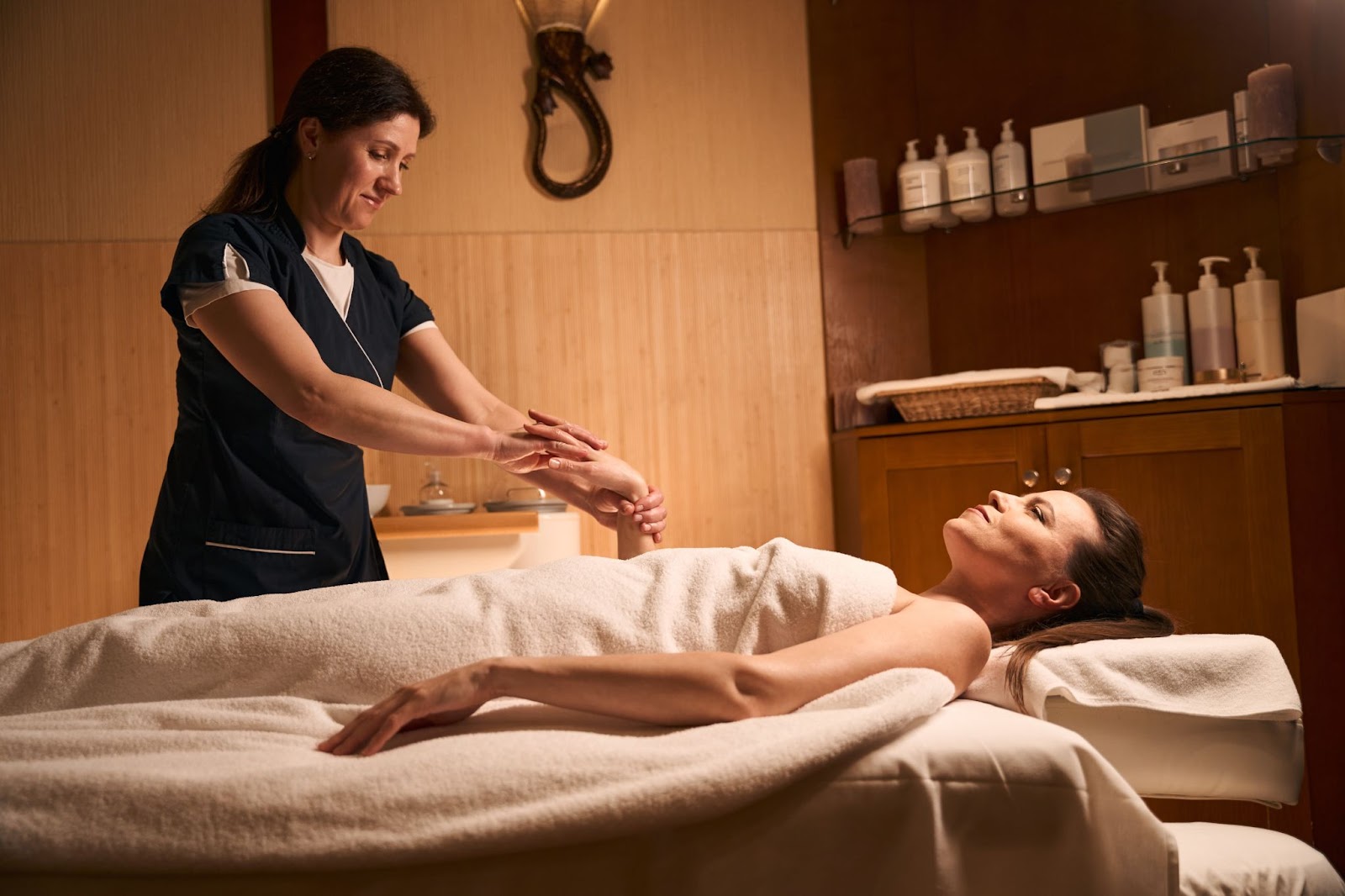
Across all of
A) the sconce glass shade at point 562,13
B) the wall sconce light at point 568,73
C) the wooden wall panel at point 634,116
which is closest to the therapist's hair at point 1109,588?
the wooden wall panel at point 634,116

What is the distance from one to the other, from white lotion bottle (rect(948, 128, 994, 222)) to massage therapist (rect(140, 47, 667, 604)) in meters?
1.57

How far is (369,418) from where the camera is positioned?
1.48 m

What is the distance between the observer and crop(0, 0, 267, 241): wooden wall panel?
2943mm

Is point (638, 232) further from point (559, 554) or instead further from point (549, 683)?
point (549, 683)

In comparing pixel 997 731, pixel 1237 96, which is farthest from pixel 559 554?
pixel 1237 96

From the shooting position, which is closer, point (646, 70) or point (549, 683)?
point (549, 683)

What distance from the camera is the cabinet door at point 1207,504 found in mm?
2164

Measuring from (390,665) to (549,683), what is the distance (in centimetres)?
21

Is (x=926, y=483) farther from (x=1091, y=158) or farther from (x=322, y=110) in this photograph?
(x=322, y=110)

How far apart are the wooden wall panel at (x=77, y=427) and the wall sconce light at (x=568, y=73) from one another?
4.00ft

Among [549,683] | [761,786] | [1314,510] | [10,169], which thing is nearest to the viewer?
[761,786]

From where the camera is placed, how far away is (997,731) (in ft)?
3.18

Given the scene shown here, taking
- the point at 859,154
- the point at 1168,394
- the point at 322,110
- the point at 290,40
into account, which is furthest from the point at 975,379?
the point at 290,40

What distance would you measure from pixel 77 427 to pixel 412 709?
2.40 m
